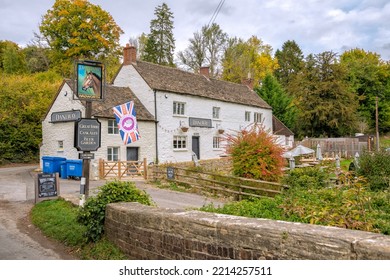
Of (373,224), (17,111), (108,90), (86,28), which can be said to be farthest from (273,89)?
(373,224)

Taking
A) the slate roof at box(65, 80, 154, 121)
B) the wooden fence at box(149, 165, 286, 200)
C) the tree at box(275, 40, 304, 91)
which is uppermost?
the tree at box(275, 40, 304, 91)

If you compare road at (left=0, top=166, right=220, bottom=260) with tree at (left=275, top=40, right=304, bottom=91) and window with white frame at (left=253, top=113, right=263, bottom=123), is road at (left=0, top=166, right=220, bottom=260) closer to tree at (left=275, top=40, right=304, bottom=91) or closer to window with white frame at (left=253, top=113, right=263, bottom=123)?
window with white frame at (left=253, top=113, right=263, bottom=123)

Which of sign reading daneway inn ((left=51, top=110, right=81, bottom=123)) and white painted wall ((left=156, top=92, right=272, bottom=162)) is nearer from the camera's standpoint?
sign reading daneway inn ((left=51, top=110, right=81, bottom=123))

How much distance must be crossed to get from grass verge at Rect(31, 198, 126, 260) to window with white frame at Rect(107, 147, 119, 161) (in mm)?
11220

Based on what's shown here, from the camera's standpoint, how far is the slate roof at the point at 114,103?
80.0 feet

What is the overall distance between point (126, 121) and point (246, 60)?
38.1 m

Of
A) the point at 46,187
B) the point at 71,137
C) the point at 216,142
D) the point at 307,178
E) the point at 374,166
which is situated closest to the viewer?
the point at 46,187

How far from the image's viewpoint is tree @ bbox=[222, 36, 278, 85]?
52688mm

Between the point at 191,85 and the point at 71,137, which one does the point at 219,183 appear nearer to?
the point at 71,137

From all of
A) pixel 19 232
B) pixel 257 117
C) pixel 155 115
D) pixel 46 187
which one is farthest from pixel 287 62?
pixel 19 232

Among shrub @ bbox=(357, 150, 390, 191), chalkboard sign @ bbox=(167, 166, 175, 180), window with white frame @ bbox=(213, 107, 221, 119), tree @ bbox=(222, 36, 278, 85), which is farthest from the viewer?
tree @ bbox=(222, 36, 278, 85)

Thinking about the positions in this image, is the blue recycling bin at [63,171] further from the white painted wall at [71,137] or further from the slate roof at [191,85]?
the slate roof at [191,85]

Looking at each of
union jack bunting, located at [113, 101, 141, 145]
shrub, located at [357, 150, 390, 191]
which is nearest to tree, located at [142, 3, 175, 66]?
union jack bunting, located at [113, 101, 141, 145]

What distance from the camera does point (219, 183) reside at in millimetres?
18125
